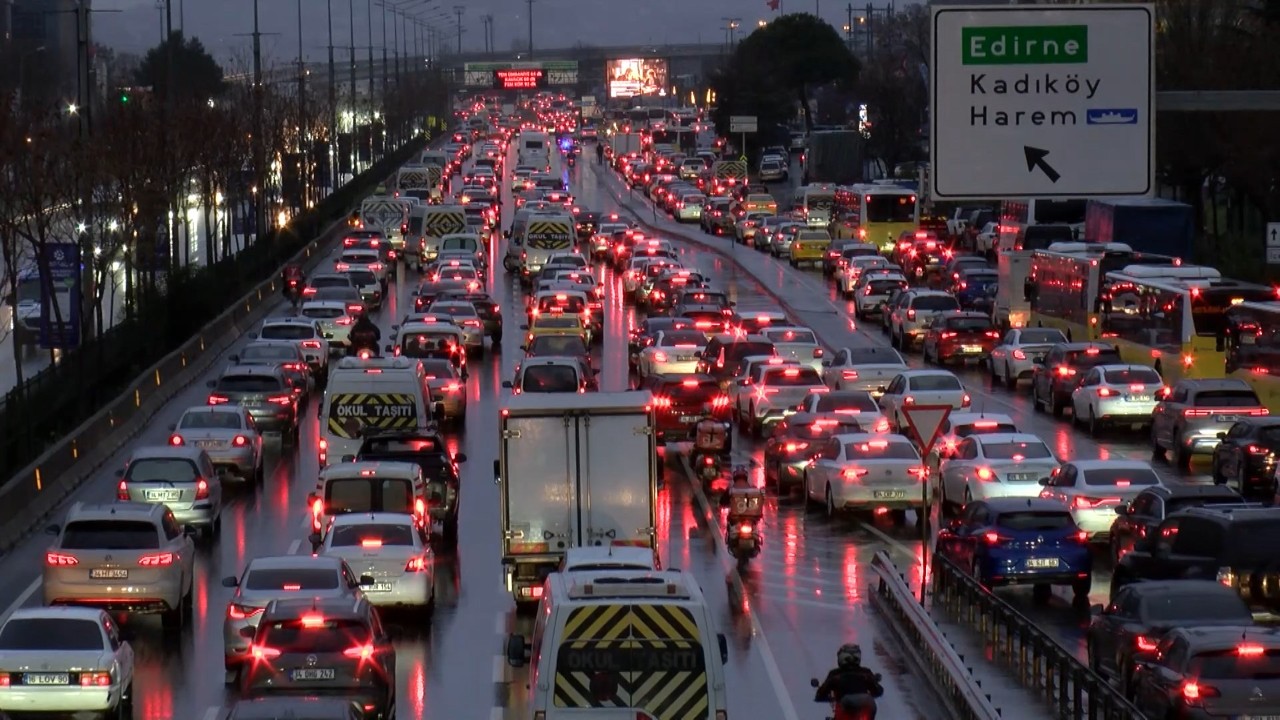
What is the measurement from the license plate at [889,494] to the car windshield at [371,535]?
9.75m

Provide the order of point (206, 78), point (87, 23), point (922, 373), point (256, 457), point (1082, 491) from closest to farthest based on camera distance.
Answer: point (1082, 491), point (256, 457), point (922, 373), point (87, 23), point (206, 78)

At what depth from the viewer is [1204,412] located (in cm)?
4016

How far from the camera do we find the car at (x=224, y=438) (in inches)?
1566

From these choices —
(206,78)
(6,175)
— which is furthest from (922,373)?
(206,78)

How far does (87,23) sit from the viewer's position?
51375mm

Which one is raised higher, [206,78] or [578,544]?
[206,78]

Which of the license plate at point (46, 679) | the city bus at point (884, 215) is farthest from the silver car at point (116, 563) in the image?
the city bus at point (884, 215)

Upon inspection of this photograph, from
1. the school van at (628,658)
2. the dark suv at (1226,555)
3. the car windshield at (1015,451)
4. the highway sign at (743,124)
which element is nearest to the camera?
the school van at (628,658)

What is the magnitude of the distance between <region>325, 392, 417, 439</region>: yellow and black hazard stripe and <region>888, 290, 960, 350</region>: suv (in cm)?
2485

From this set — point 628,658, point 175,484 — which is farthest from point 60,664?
point 175,484

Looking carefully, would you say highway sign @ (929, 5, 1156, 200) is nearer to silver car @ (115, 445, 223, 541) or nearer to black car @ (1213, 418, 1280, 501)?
black car @ (1213, 418, 1280, 501)

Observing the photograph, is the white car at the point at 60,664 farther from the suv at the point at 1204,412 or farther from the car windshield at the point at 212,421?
the suv at the point at 1204,412

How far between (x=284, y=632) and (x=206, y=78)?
163297mm

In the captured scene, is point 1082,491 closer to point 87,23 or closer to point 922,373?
point 922,373
